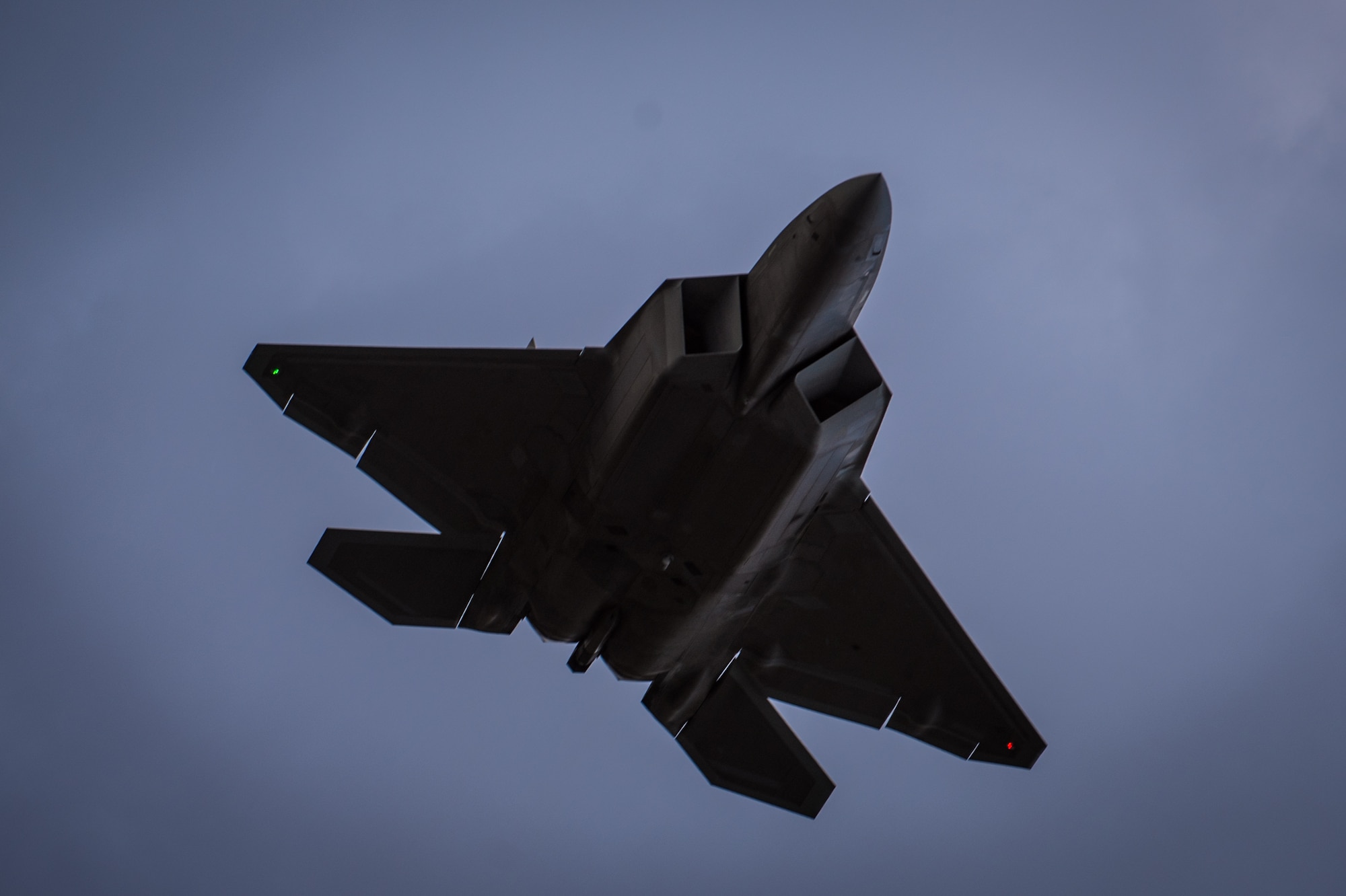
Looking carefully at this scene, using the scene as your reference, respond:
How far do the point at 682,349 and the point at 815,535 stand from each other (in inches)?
201

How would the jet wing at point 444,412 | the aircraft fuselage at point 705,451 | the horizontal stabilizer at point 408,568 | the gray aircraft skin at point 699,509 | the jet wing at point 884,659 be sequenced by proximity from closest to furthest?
1. the aircraft fuselage at point 705,451
2. the gray aircraft skin at point 699,509
3. the jet wing at point 444,412
4. the horizontal stabilizer at point 408,568
5. the jet wing at point 884,659

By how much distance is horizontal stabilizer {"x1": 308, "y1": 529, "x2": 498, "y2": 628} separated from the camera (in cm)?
1587

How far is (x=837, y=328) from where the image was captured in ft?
44.4

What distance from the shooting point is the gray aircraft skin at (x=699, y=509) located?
1349cm

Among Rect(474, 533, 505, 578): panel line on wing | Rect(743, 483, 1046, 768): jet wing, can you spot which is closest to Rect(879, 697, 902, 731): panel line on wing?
Rect(743, 483, 1046, 768): jet wing

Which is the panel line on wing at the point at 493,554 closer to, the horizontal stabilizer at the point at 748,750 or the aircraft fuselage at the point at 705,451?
the aircraft fuselage at the point at 705,451

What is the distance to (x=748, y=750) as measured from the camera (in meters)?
18.1

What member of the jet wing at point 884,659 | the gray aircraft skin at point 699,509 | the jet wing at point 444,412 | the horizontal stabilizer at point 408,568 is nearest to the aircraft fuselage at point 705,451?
the gray aircraft skin at point 699,509

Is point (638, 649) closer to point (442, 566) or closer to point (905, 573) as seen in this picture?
point (442, 566)

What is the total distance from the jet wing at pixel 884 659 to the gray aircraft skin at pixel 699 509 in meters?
0.04

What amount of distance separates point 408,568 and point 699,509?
15.3 ft

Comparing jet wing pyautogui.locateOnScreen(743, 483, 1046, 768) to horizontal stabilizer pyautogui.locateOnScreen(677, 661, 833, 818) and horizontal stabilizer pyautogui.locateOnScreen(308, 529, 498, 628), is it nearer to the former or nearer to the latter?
horizontal stabilizer pyautogui.locateOnScreen(677, 661, 833, 818)

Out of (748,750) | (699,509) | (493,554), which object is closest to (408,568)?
(493,554)

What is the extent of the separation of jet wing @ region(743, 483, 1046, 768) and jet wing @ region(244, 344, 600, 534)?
188 inches
